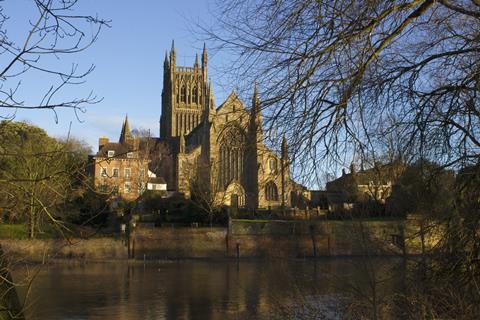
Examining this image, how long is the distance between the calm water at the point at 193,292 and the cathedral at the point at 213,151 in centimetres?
240

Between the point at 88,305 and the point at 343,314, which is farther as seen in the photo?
the point at 88,305

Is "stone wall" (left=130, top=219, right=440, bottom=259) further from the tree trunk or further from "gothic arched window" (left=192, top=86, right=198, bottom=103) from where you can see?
"gothic arched window" (left=192, top=86, right=198, bottom=103)

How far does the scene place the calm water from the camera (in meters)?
11.1

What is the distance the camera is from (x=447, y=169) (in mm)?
6637

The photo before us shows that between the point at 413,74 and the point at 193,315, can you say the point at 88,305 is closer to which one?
the point at 193,315

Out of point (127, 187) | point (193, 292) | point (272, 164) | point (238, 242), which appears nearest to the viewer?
point (272, 164)

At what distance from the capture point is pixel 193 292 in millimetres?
21391

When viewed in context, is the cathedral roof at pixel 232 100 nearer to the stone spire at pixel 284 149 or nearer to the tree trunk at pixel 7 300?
the stone spire at pixel 284 149

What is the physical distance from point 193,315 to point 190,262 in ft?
56.3

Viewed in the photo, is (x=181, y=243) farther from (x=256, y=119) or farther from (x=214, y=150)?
(x=256, y=119)

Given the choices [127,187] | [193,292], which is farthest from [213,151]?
[127,187]

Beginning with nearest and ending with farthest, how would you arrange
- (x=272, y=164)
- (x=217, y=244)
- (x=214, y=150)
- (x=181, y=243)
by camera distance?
(x=272, y=164), (x=214, y=150), (x=181, y=243), (x=217, y=244)

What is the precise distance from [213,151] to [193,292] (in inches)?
335

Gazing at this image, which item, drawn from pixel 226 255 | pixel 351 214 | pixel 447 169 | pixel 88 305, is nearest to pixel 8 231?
pixel 226 255
